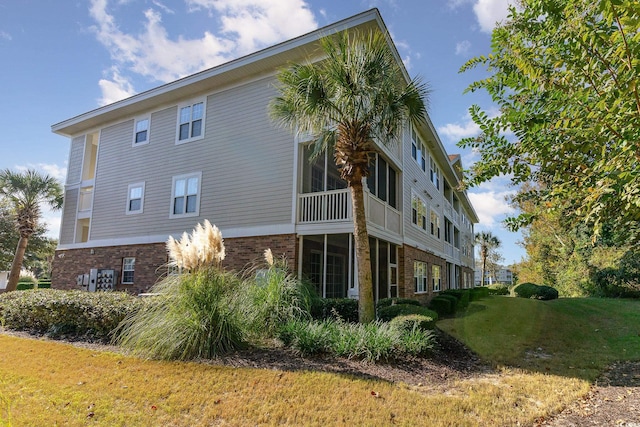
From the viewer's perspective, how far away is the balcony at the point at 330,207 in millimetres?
11031

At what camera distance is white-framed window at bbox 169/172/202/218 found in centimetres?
1387

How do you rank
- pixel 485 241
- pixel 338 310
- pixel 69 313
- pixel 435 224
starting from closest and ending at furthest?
pixel 69 313
pixel 338 310
pixel 435 224
pixel 485 241

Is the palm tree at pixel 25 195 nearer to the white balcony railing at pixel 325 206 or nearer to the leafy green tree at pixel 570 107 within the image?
the white balcony railing at pixel 325 206

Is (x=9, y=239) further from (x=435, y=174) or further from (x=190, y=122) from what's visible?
(x=435, y=174)

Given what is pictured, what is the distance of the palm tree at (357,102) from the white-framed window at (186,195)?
6141mm

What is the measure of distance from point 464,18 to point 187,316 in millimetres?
8314

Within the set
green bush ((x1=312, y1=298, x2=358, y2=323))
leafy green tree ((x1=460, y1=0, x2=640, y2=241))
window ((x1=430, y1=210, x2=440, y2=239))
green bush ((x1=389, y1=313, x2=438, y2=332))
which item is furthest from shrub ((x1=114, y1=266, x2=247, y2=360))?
window ((x1=430, y1=210, x2=440, y2=239))

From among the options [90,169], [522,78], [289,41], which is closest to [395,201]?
[289,41]

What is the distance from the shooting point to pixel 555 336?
33.3 feet

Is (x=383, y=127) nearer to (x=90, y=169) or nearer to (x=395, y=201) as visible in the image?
(x=395, y=201)

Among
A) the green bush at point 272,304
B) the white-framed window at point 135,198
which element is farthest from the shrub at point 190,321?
the white-framed window at point 135,198

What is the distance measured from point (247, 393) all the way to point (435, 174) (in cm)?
1962

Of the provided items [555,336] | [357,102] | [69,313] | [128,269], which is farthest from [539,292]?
[69,313]

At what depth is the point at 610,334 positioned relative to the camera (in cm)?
1029
